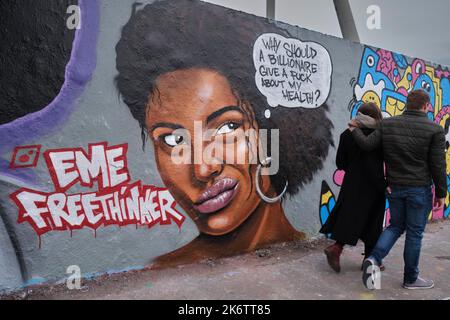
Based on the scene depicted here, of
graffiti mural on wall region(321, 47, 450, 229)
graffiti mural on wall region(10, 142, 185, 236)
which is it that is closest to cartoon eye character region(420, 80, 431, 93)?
graffiti mural on wall region(321, 47, 450, 229)

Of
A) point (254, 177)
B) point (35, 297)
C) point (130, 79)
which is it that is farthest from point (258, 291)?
point (130, 79)

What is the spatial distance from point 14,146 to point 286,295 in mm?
2552

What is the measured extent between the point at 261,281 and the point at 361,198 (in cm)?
126

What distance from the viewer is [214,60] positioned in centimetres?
413

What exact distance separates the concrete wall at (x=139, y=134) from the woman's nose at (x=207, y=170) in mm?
13

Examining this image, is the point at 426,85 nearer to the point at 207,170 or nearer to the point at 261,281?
the point at 207,170

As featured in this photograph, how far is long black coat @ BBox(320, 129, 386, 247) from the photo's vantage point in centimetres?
382

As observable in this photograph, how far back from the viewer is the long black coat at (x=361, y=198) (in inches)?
151

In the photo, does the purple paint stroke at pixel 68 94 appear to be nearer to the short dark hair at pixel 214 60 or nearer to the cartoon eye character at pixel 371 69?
the short dark hair at pixel 214 60

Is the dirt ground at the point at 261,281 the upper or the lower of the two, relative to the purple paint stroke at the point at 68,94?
lower

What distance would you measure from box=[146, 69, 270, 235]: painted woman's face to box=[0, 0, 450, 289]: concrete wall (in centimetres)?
2

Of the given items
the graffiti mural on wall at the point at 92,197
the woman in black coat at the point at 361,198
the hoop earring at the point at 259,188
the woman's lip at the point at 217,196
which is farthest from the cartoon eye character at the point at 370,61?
the graffiti mural on wall at the point at 92,197

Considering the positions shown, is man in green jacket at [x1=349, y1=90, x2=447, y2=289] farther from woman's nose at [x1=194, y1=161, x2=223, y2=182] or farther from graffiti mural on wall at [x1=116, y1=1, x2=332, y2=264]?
woman's nose at [x1=194, y1=161, x2=223, y2=182]
